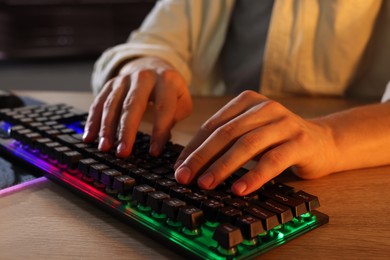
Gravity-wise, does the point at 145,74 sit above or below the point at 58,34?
above

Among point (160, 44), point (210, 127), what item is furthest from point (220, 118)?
point (160, 44)

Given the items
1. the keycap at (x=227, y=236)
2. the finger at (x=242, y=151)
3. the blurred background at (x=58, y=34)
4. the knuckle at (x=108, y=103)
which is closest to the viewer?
the keycap at (x=227, y=236)

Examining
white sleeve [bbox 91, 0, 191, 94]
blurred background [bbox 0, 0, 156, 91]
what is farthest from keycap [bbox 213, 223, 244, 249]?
blurred background [bbox 0, 0, 156, 91]

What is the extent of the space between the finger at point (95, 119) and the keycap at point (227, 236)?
11.3 inches

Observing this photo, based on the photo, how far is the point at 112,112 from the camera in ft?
2.27

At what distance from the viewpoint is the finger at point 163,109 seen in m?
0.61

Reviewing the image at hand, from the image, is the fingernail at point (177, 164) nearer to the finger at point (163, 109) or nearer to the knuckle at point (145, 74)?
the finger at point (163, 109)

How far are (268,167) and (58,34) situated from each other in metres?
3.02

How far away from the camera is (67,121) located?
0.73 m

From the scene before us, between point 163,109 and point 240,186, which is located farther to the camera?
point 163,109

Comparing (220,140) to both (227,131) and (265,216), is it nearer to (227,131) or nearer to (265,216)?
(227,131)

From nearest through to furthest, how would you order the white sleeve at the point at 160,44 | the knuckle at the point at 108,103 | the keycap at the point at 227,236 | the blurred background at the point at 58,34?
the keycap at the point at 227,236 < the knuckle at the point at 108,103 < the white sleeve at the point at 160,44 < the blurred background at the point at 58,34

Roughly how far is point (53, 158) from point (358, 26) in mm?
635

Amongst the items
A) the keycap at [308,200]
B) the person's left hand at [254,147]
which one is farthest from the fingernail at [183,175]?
the keycap at [308,200]
